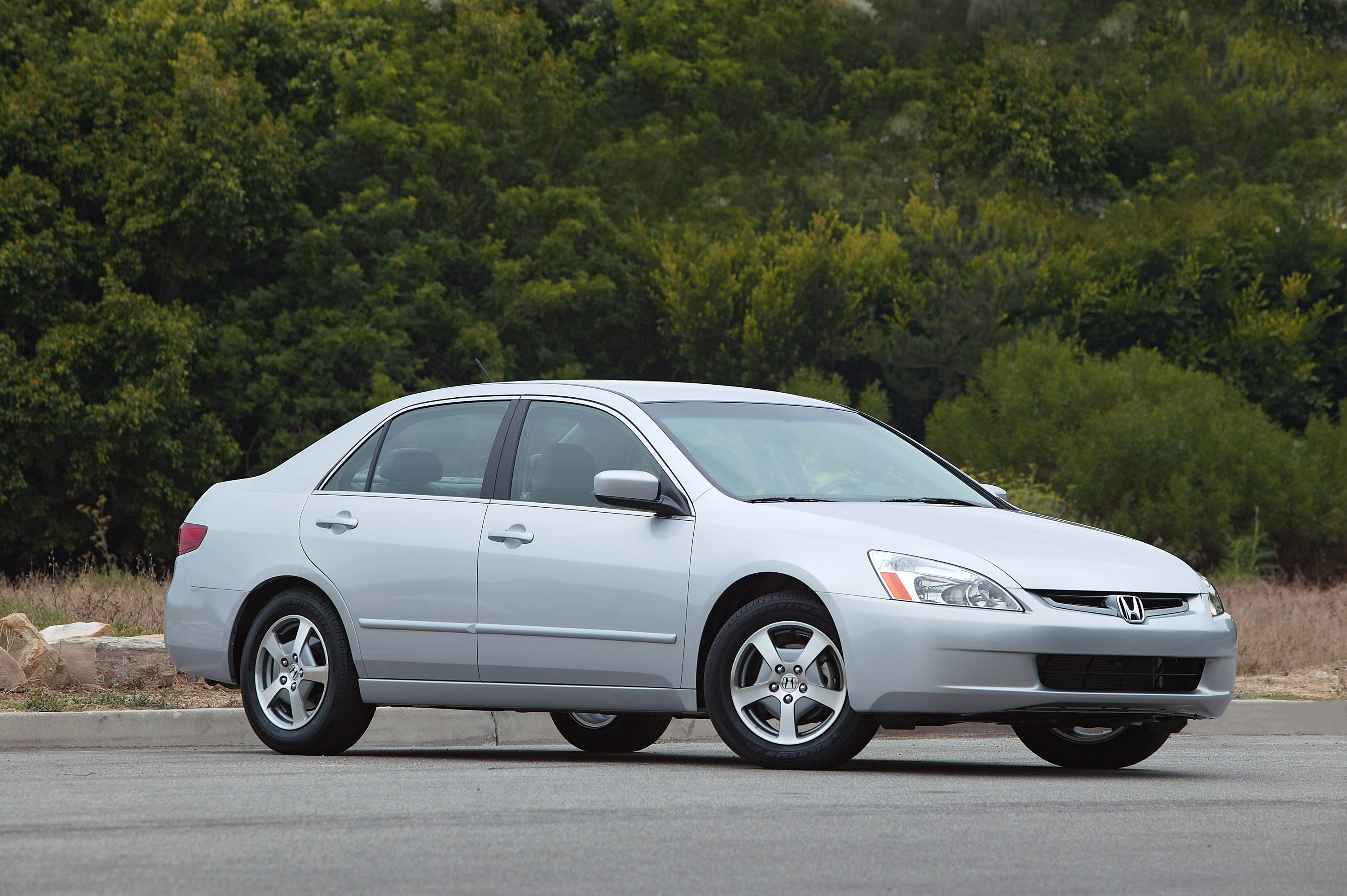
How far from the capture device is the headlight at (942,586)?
7.09 metres

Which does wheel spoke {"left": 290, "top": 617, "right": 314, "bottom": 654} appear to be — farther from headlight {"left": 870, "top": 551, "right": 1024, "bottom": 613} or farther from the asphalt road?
headlight {"left": 870, "top": 551, "right": 1024, "bottom": 613}

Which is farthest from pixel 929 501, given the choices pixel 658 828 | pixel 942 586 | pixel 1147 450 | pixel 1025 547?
pixel 1147 450

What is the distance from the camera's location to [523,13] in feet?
153

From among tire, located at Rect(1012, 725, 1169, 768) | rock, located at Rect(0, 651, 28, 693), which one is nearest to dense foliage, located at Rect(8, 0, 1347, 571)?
rock, located at Rect(0, 651, 28, 693)

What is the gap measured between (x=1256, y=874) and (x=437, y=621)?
164 inches

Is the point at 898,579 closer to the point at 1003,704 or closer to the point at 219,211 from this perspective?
the point at 1003,704

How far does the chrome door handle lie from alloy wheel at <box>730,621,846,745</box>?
119 centimetres

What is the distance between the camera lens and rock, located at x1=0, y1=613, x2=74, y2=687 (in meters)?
10.7

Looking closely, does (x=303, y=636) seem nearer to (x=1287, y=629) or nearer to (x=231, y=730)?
(x=231, y=730)

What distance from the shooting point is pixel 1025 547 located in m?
7.36

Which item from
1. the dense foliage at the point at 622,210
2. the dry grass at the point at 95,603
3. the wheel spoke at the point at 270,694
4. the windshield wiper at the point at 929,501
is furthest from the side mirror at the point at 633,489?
the dense foliage at the point at 622,210

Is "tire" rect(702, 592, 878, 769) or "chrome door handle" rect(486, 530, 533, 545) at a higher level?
"chrome door handle" rect(486, 530, 533, 545)

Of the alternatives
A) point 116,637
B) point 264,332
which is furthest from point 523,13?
point 116,637

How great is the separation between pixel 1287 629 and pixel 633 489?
934 cm
